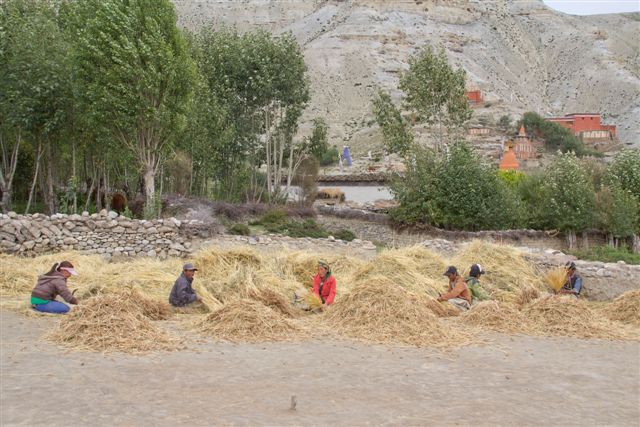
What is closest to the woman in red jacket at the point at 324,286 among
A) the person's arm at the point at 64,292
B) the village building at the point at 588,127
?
the person's arm at the point at 64,292

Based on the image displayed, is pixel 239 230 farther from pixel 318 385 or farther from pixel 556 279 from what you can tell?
pixel 318 385

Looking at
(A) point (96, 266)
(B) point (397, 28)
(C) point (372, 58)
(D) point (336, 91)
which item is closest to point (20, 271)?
(A) point (96, 266)

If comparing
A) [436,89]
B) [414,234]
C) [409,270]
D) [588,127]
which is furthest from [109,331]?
[588,127]

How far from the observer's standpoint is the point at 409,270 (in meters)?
12.4

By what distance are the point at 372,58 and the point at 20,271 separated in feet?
293

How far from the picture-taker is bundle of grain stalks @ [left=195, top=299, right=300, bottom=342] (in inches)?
313

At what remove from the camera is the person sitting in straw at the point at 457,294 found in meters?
10.2

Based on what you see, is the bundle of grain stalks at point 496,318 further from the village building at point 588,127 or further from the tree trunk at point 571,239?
the village building at point 588,127

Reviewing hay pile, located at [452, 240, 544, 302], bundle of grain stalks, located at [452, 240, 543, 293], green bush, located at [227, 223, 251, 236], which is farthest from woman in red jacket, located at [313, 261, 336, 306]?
green bush, located at [227, 223, 251, 236]

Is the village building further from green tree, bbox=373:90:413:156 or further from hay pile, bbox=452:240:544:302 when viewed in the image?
hay pile, bbox=452:240:544:302

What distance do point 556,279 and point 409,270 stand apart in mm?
3373

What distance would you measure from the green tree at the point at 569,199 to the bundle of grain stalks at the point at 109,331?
22.4 meters

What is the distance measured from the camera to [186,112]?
825 inches

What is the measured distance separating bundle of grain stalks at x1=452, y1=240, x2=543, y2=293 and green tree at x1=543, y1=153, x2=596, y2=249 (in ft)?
40.6
